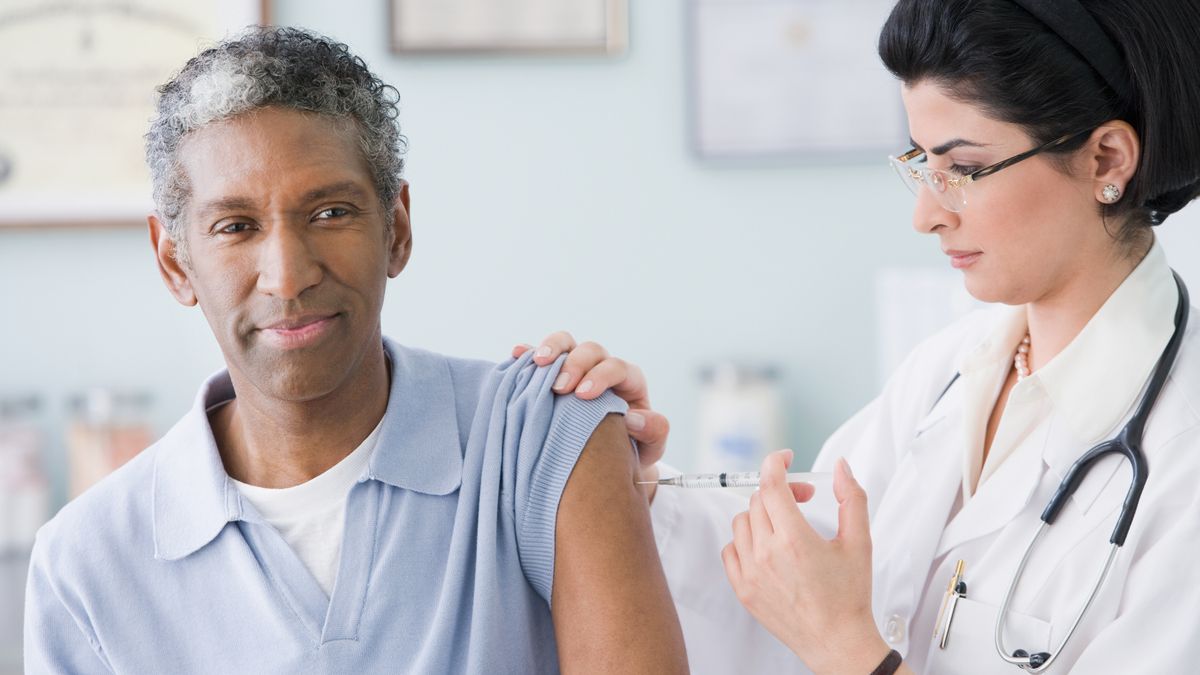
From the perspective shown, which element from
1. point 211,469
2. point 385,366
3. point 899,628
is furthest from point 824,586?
point 211,469

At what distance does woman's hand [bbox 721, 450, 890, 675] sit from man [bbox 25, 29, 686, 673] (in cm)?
14

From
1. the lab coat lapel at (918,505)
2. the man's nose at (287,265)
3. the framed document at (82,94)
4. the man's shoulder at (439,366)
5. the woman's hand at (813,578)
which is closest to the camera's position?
the man's nose at (287,265)

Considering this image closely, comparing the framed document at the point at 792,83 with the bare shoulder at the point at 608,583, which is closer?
the bare shoulder at the point at 608,583

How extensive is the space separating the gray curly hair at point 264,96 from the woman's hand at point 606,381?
232 millimetres

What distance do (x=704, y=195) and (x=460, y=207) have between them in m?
0.57

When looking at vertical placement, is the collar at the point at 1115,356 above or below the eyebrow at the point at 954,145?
below

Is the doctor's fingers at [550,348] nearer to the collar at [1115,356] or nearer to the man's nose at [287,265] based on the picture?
the man's nose at [287,265]

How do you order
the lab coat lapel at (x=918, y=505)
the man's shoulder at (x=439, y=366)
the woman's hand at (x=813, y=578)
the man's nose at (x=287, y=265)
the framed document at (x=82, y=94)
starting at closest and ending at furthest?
1. the man's nose at (x=287, y=265)
2. the woman's hand at (x=813, y=578)
3. the man's shoulder at (x=439, y=366)
4. the lab coat lapel at (x=918, y=505)
5. the framed document at (x=82, y=94)

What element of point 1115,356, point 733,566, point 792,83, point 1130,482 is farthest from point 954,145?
point 792,83

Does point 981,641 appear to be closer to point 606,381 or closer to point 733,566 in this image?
point 733,566

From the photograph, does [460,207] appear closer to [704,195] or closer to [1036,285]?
[704,195]

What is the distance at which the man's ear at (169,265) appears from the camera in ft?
4.01

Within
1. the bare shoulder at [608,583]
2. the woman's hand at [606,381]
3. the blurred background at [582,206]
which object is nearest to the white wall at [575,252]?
Result: the blurred background at [582,206]

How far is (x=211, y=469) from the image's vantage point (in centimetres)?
122
